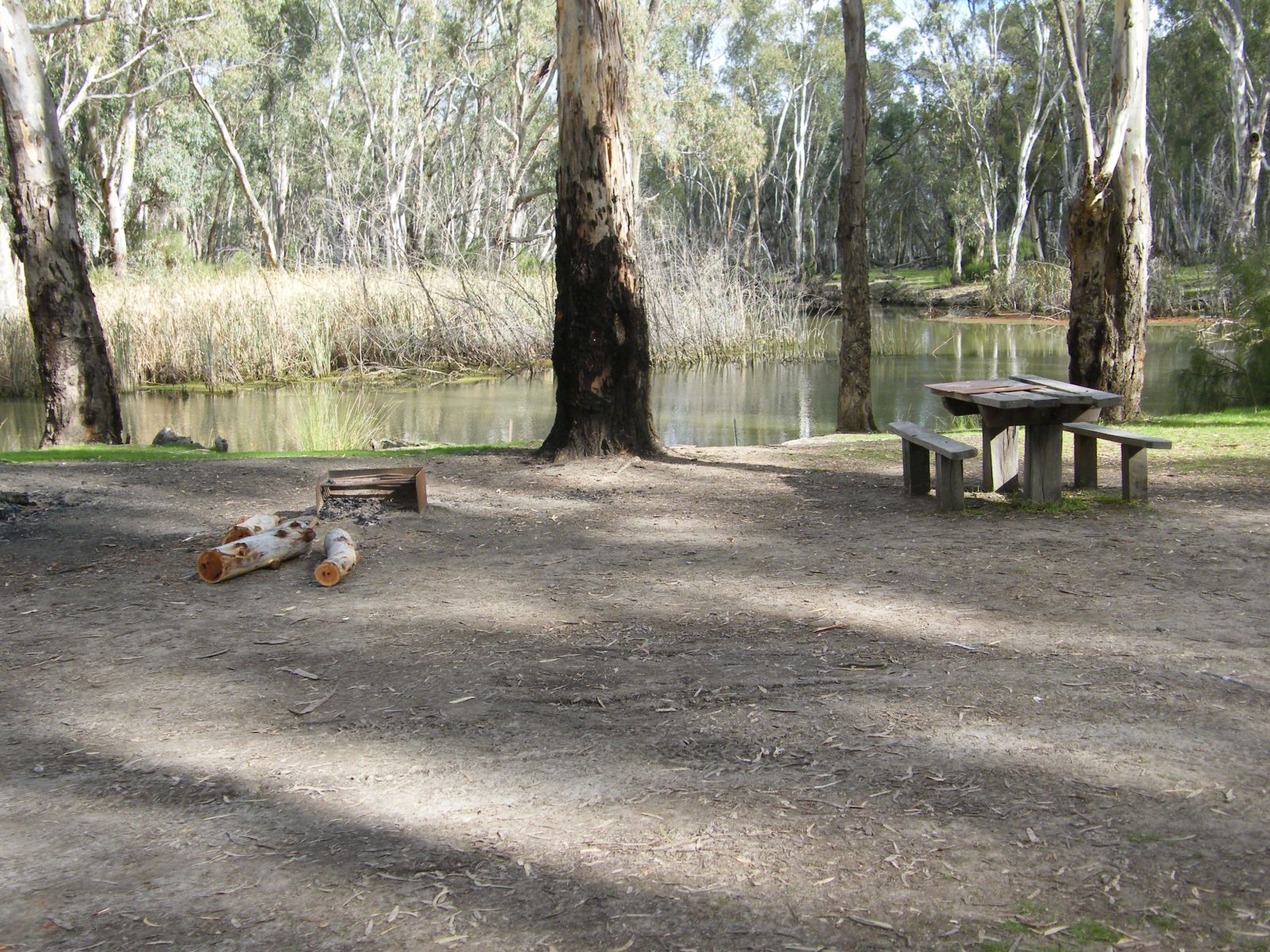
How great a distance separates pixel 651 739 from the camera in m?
3.18

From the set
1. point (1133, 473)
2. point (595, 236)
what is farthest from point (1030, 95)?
point (1133, 473)

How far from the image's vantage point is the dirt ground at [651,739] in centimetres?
234

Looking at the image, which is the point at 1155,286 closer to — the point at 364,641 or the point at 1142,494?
the point at 1142,494

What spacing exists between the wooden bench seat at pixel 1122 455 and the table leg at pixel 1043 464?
0.62ft

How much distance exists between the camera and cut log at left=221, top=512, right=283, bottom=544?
204 inches

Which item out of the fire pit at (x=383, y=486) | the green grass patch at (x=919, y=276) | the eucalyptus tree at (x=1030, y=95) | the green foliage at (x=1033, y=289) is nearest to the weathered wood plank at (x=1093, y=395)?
the fire pit at (x=383, y=486)

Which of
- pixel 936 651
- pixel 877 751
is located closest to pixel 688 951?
pixel 877 751

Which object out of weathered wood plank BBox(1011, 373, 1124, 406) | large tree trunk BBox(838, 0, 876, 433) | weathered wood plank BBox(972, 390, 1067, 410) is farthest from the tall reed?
weathered wood plank BBox(972, 390, 1067, 410)

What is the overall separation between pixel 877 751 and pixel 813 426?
10.7 m

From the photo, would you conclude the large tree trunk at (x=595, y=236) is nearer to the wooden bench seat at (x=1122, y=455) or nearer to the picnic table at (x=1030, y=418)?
the picnic table at (x=1030, y=418)

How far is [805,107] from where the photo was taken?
40719 mm

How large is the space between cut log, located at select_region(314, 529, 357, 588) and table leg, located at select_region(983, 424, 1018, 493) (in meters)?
3.25

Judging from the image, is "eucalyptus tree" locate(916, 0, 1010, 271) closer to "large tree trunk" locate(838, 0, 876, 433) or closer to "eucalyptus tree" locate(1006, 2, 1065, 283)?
"eucalyptus tree" locate(1006, 2, 1065, 283)

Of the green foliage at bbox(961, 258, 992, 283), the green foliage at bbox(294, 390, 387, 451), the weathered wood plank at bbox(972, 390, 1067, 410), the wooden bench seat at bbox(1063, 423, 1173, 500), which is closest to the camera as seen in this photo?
the weathered wood plank at bbox(972, 390, 1067, 410)
